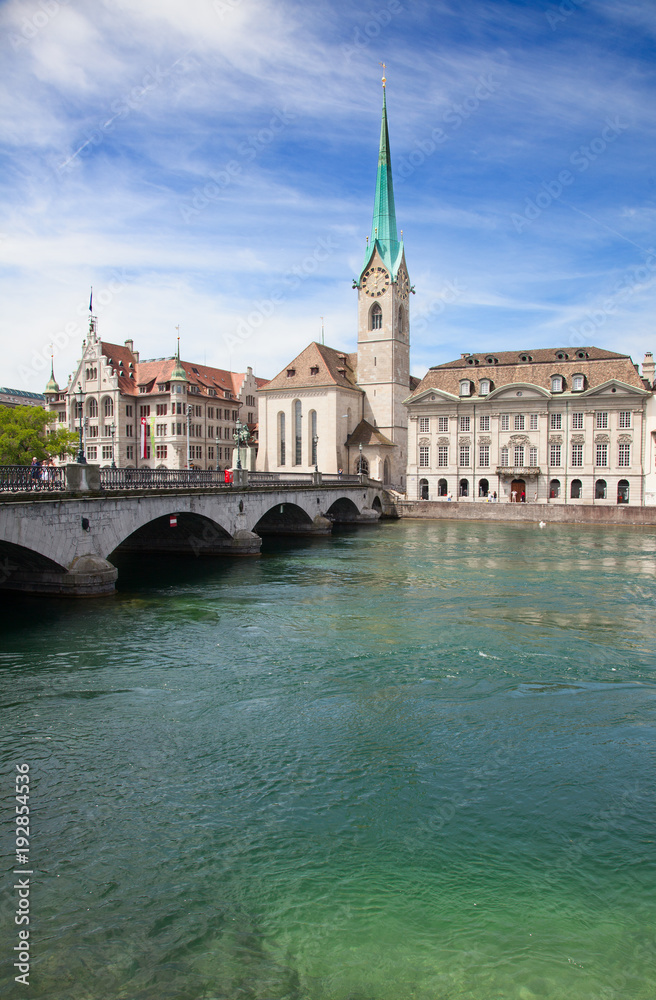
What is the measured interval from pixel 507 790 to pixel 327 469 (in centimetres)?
6538

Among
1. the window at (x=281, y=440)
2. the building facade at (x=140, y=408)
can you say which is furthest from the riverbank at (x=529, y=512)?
the building facade at (x=140, y=408)

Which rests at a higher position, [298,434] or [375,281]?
[375,281]

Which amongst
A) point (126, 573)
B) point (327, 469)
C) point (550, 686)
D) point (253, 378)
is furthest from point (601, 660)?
point (253, 378)

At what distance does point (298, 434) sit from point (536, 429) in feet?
77.9

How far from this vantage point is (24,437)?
51719mm

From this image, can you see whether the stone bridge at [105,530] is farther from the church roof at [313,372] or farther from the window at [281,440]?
the window at [281,440]

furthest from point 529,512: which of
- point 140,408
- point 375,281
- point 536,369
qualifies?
point 140,408

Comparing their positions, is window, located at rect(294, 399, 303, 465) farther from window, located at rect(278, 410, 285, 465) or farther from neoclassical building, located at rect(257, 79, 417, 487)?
window, located at rect(278, 410, 285, 465)

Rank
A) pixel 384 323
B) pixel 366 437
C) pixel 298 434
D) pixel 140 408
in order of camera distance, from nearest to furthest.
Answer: pixel 366 437 → pixel 298 434 → pixel 384 323 → pixel 140 408

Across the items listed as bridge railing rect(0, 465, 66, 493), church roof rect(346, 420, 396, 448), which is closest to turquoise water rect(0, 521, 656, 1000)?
bridge railing rect(0, 465, 66, 493)

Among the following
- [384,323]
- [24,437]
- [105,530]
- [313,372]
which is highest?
[384,323]

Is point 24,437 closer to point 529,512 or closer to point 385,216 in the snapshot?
point 529,512

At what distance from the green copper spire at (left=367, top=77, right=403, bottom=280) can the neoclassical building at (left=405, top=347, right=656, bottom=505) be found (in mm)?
15479

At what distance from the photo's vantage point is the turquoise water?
23.7ft
